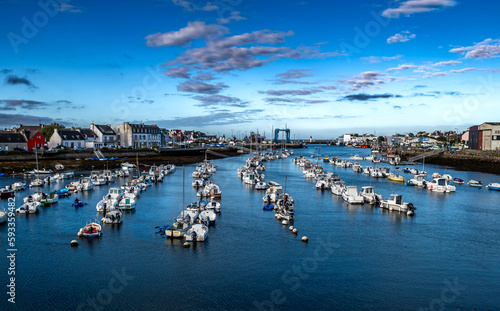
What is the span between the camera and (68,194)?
4241cm

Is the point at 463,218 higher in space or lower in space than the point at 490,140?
lower

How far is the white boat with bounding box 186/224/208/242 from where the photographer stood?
24.4m

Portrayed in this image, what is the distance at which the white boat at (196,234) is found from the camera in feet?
80.0

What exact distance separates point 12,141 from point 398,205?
82331mm

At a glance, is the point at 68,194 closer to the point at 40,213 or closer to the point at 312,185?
the point at 40,213

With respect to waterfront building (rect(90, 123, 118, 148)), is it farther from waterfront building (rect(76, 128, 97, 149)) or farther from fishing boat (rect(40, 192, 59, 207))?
fishing boat (rect(40, 192, 59, 207))

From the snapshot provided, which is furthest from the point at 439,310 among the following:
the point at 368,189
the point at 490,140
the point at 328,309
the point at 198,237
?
the point at 490,140

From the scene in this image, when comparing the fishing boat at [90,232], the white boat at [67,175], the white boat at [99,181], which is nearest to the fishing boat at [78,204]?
the fishing boat at [90,232]

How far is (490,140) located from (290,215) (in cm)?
8922

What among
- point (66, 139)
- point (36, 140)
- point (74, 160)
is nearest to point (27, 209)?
point (74, 160)

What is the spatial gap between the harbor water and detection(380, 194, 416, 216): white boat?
1071 millimetres

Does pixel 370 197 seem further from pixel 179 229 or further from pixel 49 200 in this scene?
pixel 49 200

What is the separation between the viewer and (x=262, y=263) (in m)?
21.2

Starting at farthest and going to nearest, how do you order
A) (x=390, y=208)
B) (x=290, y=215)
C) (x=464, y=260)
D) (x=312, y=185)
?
1. (x=312, y=185)
2. (x=390, y=208)
3. (x=290, y=215)
4. (x=464, y=260)
